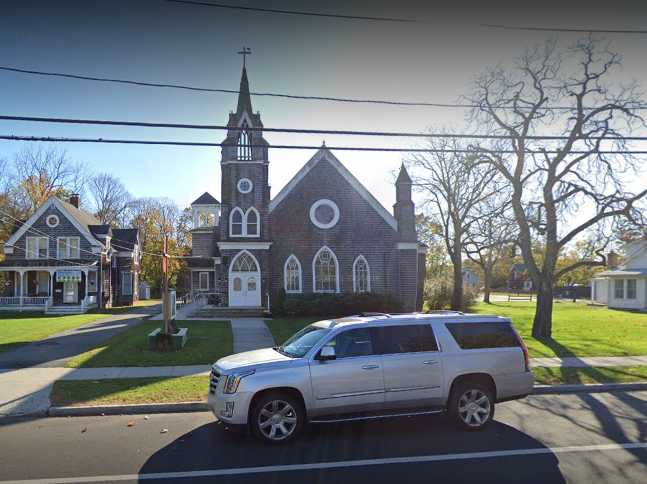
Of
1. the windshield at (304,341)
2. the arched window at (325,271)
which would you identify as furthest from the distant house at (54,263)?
the windshield at (304,341)

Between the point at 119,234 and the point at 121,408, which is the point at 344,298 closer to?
the point at 121,408

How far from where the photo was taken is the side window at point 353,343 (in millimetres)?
8078

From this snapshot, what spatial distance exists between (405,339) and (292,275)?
2263 cm

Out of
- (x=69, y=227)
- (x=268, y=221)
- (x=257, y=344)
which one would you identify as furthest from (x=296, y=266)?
(x=69, y=227)

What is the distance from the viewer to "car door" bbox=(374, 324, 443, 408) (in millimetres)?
8047

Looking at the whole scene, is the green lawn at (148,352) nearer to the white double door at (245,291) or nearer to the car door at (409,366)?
the car door at (409,366)

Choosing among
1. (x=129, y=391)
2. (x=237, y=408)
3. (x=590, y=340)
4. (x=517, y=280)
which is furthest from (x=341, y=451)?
(x=517, y=280)

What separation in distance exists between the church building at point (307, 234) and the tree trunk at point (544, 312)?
10.2 m

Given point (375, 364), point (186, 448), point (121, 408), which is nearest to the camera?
point (186, 448)

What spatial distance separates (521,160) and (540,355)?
339 inches

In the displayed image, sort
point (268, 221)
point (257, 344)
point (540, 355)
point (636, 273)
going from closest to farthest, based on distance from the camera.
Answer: point (540, 355) < point (257, 344) < point (268, 221) < point (636, 273)

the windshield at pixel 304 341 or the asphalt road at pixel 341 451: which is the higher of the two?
the windshield at pixel 304 341

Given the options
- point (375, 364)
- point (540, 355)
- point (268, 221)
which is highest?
point (268, 221)

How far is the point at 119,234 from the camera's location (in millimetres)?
48281
